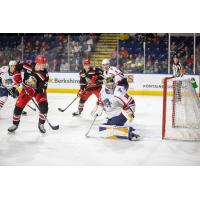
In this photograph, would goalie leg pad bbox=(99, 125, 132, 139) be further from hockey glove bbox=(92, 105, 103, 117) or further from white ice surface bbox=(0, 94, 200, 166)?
hockey glove bbox=(92, 105, 103, 117)

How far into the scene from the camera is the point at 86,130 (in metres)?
3.91

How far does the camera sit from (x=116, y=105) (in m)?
3.79

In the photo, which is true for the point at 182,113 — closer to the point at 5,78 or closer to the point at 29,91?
the point at 29,91

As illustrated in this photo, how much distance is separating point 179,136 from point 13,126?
Answer: 1.50m

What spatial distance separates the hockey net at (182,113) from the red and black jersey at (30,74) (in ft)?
3.52

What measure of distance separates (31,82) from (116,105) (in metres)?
0.78

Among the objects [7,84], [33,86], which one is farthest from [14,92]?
[33,86]

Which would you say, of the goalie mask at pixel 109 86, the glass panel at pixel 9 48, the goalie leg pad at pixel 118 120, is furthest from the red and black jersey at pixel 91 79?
the glass panel at pixel 9 48

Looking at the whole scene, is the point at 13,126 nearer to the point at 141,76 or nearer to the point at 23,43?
the point at 23,43

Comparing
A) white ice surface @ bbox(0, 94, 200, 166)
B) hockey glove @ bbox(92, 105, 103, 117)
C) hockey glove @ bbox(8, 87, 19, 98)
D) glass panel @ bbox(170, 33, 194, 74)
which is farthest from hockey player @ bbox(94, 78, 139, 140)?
glass panel @ bbox(170, 33, 194, 74)

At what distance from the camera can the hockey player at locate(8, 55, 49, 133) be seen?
143 inches

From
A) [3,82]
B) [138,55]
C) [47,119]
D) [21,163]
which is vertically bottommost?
[21,163]

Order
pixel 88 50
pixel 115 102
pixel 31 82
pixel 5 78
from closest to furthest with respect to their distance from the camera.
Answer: pixel 31 82
pixel 115 102
pixel 5 78
pixel 88 50
